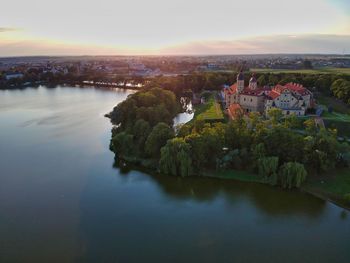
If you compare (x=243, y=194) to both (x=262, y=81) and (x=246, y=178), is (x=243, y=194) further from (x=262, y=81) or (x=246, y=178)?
(x=262, y=81)

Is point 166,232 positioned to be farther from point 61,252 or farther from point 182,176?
point 182,176

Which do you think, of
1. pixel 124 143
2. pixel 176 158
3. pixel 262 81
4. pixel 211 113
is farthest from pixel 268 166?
pixel 262 81

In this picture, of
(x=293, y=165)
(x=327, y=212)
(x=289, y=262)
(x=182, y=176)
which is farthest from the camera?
(x=182, y=176)

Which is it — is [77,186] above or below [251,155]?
below

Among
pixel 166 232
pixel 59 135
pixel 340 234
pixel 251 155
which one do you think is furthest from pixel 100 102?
pixel 340 234

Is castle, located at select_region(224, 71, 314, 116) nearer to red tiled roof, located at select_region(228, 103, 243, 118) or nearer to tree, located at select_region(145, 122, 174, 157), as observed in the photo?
red tiled roof, located at select_region(228, 103, 243, 118)

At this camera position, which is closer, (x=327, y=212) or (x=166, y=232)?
(x=166, y=232)

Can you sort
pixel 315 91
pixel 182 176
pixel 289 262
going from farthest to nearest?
1. pixel 315 91
2. pixel 182 176
3. pixel 289 262
